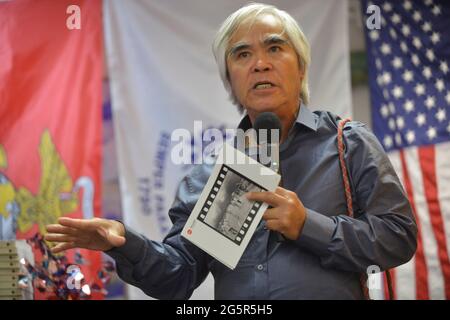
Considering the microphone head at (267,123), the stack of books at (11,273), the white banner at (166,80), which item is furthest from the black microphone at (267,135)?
the white banner at (166,80)

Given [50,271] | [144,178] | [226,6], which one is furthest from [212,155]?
[226,6]

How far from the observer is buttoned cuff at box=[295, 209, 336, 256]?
1.30 meters

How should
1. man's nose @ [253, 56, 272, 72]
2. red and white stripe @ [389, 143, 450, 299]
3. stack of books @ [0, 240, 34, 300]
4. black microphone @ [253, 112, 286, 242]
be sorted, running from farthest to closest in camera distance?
red and white stripe @ [389, 143, 450, 299] < stack of books @ [0, 240, 34, 300] < man's nose @ [253, 56, 272, 72] < black microphone @ [253, 112, 286, 242]

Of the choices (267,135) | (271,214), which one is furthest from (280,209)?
(267,135)

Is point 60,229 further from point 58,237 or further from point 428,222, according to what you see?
point 428,222

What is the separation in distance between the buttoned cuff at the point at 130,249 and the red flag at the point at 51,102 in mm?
1503

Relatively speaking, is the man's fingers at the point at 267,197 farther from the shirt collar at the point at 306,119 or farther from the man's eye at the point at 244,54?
the man's eye at the point at 244,54

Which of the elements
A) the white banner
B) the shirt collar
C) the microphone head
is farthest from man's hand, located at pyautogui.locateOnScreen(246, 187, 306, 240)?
the white banner

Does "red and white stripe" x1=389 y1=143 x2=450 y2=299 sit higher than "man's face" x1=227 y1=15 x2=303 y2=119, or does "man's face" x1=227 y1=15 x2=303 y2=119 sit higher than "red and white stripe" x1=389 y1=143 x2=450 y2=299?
"man's face" x1=227 y1=15 x2=303 y2=119

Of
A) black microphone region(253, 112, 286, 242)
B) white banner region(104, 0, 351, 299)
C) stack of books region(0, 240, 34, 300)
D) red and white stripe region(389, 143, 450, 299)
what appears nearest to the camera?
black microphone region(253, 112, 286, 242)

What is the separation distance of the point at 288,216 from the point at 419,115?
1866mm

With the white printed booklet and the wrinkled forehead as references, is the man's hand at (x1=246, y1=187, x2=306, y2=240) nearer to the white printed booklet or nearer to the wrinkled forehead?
A: the white printed booklet

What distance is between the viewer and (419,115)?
2.90 m

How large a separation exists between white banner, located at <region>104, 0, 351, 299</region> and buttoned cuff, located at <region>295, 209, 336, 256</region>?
1.73m
